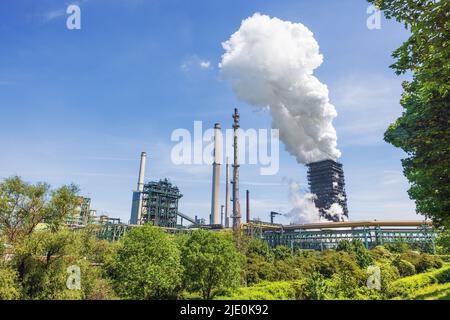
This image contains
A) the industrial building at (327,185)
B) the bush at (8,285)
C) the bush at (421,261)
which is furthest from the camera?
the industrial building at (327,185)

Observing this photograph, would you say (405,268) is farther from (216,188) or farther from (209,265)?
(216,188)

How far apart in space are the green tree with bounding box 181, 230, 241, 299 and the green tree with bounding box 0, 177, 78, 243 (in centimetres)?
1180

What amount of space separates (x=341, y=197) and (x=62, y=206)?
446 ft

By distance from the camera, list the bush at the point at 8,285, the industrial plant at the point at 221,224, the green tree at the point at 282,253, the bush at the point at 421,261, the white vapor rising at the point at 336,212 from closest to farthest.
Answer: the bush at the point at 8,285
the bush at the point at 421,261
the green tree at the point at 282,253
the industrial plant at the point at 221,224
the white vapor rising at the point at 336,212

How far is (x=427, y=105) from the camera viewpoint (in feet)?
43.7

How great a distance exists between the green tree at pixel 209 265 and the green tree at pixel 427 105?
16890 millimetres

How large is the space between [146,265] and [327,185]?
126317 millimetres

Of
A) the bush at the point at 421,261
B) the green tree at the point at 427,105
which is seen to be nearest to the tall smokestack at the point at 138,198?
the bush at the point at 421,261

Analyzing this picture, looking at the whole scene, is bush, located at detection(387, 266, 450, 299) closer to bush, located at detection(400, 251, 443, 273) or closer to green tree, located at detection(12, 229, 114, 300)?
bush, located at detection(400, 251, 443, 273)

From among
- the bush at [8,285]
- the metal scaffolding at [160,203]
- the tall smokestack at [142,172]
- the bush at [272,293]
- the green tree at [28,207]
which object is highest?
the tall smokestack at [142,172]

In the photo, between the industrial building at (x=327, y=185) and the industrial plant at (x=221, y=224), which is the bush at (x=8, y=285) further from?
the industrial building at (x=327, y=185)

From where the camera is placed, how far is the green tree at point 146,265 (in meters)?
23.9

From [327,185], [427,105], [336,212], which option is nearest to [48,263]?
[427,105]
